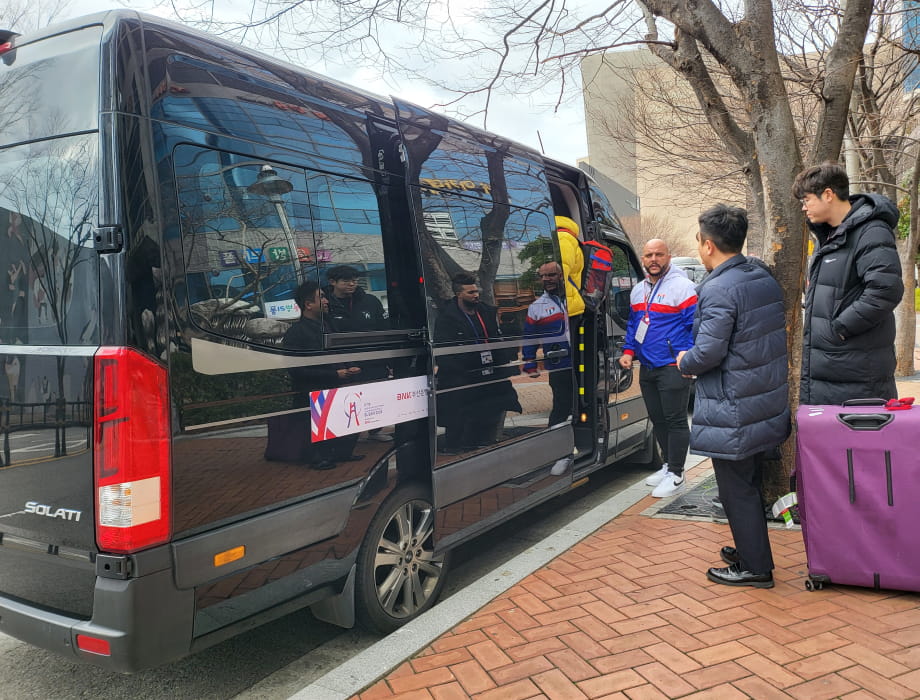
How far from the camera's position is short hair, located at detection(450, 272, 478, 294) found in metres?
3.65

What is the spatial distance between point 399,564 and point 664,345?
2.71 metres

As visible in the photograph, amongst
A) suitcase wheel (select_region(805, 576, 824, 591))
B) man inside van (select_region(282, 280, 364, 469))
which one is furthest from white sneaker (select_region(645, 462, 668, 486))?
man inside van (select_region(282, 280, 364, 469))

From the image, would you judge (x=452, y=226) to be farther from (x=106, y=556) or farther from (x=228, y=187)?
(x=106, y=556)

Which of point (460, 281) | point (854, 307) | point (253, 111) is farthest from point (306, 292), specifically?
point (854, 307)

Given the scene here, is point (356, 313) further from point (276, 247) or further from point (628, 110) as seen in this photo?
point (628, 110)

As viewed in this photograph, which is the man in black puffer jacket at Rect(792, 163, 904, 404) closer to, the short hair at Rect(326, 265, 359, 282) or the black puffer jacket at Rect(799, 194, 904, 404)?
the black puffer jacket at Rect(799, 194, 904, 404)

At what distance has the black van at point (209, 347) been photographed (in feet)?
7.50

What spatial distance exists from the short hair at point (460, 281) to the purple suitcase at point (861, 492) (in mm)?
1721

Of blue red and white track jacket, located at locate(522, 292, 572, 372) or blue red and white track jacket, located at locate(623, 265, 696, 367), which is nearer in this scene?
blue red and white track jacket, located at locate(522, 292, 572, 372)

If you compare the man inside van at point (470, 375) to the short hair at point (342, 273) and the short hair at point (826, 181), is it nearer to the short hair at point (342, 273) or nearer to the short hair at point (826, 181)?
the short hair at point (342, 273)

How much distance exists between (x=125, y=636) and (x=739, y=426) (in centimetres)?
263

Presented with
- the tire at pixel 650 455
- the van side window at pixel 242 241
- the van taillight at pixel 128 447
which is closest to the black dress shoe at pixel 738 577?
the van side window at pixel 242 241

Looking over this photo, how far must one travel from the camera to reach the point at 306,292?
9.38 feet

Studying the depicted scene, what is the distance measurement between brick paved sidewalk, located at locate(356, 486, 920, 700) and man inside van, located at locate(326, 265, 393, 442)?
1.00 m
